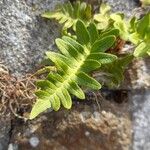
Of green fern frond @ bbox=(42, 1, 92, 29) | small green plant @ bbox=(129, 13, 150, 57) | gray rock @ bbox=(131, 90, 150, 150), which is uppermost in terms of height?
green fern frond @ bbox=(42, 1, 92, 29)

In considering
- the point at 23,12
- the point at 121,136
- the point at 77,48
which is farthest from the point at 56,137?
the point at 23,12

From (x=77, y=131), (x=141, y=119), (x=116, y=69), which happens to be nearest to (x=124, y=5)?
Result: (x=116, y=69)

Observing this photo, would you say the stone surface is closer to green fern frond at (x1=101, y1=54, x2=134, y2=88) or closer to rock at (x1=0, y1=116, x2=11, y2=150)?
rock at (x1=0, y1=116, x2=11, y2=150)

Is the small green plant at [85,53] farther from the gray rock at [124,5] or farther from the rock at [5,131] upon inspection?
the rock at [5,131]

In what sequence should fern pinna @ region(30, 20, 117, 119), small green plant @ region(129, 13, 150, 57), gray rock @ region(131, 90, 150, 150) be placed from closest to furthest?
fern pinna @ region(30, 20, 117, 119)
small green plant @ region(129, 13, 150, 57)
gray rock @ region(131, 90, 150, 150)

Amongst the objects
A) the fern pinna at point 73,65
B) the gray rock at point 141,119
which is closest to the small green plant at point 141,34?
the fern pinna at point 73,65

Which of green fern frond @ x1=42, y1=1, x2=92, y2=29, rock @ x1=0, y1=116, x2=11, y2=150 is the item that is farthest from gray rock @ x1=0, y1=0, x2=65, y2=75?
rock @ x1=0, y1=116, x2=11, y2=150

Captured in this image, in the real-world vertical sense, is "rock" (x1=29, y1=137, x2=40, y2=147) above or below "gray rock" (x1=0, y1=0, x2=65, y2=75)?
below

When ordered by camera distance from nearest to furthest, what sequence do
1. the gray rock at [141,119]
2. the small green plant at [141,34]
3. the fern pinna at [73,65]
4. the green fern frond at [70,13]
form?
the fern pinna at [73,65]
the small green plant at [141,34]
the green fern frond at [70,13]
the gray rock at [141,119]

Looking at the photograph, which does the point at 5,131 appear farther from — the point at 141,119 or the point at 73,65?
the point at 141,119
